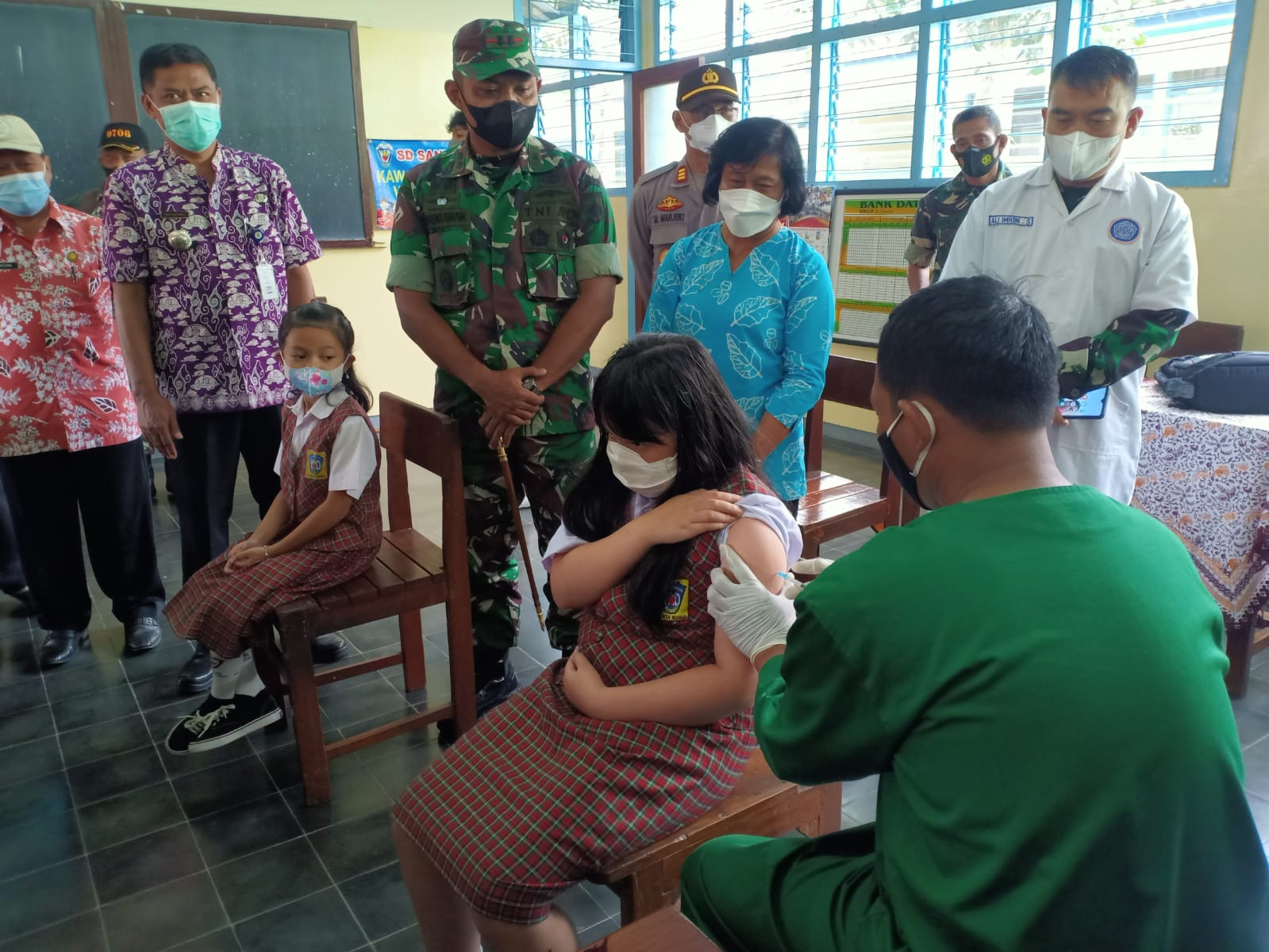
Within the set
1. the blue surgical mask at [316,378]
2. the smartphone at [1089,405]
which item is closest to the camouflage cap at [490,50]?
the blue surgical mask at [316,378]

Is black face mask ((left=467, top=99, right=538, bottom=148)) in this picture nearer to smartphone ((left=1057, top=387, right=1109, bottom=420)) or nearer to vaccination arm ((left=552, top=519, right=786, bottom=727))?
vaccination arm ((left=552, top=519, right=786, bottom=727))

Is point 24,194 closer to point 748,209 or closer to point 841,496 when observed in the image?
point 748,209

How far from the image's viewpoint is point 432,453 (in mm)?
2014

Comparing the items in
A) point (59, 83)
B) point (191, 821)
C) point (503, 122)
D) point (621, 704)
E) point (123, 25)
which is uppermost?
point (123, 25)

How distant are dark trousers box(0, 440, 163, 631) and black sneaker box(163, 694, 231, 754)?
729 mm

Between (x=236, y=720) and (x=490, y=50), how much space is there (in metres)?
1.72

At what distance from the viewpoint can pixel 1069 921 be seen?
0.73m

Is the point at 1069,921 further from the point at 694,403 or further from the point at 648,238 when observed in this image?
the point at 648,238

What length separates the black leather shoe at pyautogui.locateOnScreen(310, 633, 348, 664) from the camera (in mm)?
2729

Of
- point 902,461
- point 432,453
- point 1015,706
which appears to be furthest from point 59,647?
point 1015,706

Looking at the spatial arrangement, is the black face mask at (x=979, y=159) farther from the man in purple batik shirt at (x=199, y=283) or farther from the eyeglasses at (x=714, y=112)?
the man in purple batik shirt at (x=199, y=283)

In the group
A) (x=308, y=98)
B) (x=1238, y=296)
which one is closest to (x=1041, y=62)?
(x=1238, y=296)

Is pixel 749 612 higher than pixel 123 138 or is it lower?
lower

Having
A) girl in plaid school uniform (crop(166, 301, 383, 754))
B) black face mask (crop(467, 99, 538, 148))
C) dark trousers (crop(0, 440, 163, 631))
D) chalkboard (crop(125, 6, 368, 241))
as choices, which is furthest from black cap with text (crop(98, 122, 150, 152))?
black face mask (crop(467, 99, 538, 148))
